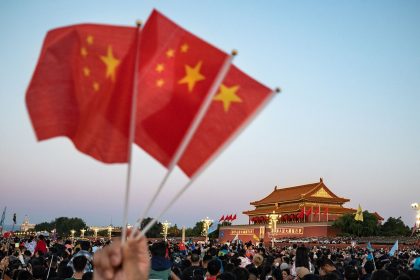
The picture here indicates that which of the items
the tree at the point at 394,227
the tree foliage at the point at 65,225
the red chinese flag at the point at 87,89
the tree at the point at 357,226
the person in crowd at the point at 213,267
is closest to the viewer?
the red chinese flag at the point at 87,89

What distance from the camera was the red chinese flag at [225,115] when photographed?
302 cm

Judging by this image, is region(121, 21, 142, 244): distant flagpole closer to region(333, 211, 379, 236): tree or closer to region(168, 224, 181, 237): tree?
region(333, 211, 379, 236): tree

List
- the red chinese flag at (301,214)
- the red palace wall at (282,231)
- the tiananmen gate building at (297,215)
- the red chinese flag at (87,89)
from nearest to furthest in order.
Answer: the red chinese flag at (87,89) → the red palace wall at (282,231) → the tiananmen gate building at (297,215) → the red chinese flag at (301,214)

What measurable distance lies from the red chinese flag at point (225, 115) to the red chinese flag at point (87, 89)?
51 cm

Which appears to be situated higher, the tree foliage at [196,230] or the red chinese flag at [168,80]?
the red chinese flag at [168,80]

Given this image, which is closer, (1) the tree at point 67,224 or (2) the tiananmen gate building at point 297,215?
(2) the tiananmen gate building at point 297,215

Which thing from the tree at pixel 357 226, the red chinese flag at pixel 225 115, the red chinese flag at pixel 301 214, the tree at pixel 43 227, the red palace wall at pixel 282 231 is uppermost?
the red chinese flag at pixel 225 115

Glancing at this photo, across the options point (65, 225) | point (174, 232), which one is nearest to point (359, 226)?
point (174, 232)

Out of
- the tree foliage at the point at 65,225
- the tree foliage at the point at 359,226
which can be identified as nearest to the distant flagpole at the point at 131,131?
the tree foliage at the point at 359,226

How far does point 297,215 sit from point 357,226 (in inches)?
426

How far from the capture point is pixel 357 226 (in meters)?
42.6

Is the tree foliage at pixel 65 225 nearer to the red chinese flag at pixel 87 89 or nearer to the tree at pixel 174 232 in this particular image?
the tree at pixel 174 232

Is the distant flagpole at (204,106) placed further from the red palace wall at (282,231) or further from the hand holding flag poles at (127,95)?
the red palace wall at (282,231)

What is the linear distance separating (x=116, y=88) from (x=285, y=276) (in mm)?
5276
